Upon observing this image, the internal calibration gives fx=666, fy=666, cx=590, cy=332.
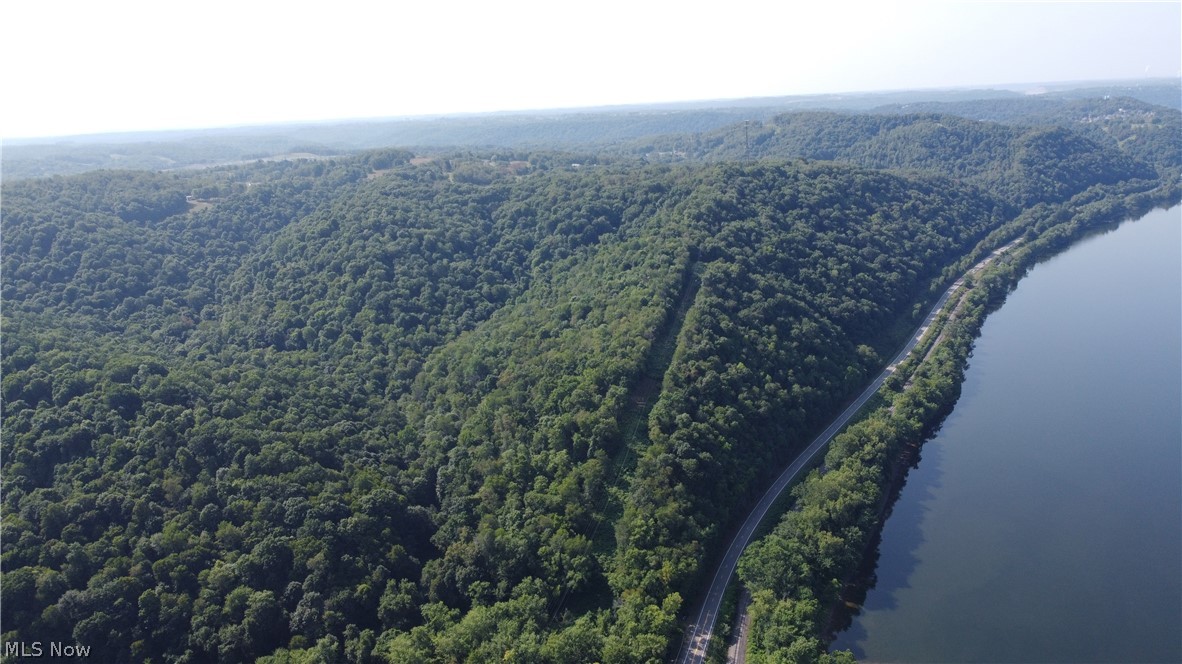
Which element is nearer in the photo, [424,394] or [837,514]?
[837,514]

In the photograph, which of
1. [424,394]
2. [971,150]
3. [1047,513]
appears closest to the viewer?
Result: [1047,513]

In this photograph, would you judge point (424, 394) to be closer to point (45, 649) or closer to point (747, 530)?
point (747, 530)

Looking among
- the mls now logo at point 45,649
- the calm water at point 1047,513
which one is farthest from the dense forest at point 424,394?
the calm water at point 1047,513

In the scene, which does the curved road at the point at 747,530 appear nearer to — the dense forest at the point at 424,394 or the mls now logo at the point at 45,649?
the dense forest at the point at 424,394

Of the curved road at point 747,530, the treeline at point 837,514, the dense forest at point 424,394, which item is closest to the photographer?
the treeline at point 837,514

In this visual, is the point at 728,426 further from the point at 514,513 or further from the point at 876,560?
the point at 514,513

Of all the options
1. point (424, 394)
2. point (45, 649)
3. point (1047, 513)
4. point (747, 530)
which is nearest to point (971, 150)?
point (1047, 513)

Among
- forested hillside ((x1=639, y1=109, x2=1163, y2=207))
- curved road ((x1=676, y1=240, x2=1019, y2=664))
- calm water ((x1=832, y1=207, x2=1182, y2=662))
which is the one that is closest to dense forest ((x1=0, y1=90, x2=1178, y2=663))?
curved road ((x1=676, y1=240, x2=1019, y2=664))
